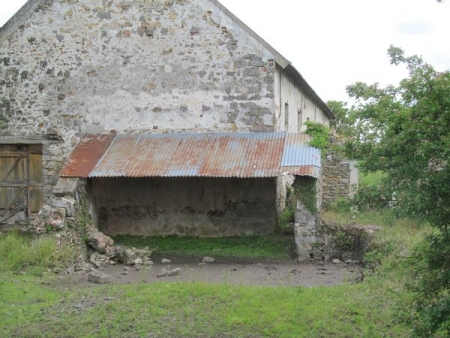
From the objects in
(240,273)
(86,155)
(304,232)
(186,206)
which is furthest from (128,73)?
(240,273)

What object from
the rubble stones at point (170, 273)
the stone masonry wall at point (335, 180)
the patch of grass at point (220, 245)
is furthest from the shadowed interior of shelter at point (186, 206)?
the rubble stones at point (170, 273)

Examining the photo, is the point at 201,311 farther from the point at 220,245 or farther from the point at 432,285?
the point at 220,245

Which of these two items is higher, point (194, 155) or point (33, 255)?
point (194, 155)

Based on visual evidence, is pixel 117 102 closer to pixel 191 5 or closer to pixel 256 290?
pixel 191 5

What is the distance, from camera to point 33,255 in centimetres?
1273

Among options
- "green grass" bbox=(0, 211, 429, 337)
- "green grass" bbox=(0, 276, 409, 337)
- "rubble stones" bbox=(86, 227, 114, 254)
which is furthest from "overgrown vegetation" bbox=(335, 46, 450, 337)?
"rubble stones" bbox=(86, 227, 114, 254)

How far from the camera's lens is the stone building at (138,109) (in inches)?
621

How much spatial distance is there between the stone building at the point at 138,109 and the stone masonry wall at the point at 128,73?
3cm

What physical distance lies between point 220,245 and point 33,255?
191 inches

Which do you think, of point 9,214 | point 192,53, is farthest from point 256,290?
point 9,214

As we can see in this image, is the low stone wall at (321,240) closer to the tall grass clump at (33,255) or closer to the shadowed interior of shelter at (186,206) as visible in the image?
the shadowed interior of shelter at (186,206)

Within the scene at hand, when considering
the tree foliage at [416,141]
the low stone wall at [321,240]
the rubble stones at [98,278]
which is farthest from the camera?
the low stone wall at [321,240]

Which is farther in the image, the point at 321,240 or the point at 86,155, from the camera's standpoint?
the point at 86,155

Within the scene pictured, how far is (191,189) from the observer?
16.4m
